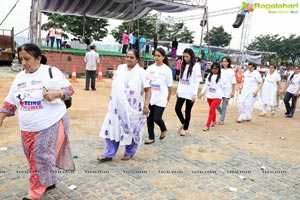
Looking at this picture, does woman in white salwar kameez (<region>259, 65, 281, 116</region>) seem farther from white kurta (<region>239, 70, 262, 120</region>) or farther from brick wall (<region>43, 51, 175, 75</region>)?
brick wall (<region>43, 51, 175, 75</region>)

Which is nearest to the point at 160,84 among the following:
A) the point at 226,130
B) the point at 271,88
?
the point at 226,130

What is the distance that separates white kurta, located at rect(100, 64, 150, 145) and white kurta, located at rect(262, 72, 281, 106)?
6364mm

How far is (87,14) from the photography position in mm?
19469

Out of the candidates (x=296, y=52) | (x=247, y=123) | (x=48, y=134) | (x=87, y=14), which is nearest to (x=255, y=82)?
(x=247, y=123)

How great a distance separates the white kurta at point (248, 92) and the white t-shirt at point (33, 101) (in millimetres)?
6066

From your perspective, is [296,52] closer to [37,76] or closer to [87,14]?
[87,14]

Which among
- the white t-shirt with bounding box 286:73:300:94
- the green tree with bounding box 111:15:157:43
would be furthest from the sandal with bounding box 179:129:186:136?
the green tree with bounding box 111:15:157:43

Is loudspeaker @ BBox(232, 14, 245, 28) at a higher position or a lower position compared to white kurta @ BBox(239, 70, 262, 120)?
higher

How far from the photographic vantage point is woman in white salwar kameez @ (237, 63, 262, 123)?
7626 mm

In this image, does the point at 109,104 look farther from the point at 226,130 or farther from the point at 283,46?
the point at 283,46

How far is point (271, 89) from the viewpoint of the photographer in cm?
906

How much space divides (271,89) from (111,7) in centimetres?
1262

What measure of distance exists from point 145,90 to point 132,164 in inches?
41.4

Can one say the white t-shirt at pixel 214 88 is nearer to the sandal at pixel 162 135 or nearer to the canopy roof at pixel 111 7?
the sandal at pixel 162 135
